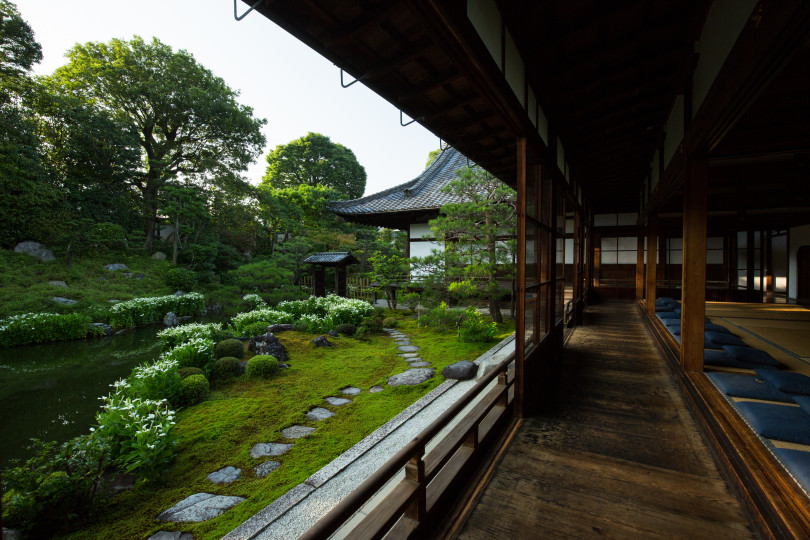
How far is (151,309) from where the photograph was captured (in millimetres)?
10969

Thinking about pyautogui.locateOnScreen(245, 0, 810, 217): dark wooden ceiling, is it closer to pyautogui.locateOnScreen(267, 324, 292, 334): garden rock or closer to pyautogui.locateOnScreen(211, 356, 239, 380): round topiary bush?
pyautogui.locateOnScreen(211, 356, 239, 380): round topiary bush

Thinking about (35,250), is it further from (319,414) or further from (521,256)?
(521,256)

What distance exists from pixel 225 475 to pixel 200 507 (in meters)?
0.36

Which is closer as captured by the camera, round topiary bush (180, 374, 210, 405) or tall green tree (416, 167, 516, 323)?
round topiary bush (180, 374, 210, 405)

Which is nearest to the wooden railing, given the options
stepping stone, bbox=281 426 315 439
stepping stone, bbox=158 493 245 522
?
stepping stone, bbox=158 493 245 522

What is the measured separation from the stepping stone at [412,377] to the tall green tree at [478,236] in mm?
2480

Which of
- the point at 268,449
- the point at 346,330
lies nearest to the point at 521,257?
the point at 268,449

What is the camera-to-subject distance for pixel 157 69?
53.1 ft

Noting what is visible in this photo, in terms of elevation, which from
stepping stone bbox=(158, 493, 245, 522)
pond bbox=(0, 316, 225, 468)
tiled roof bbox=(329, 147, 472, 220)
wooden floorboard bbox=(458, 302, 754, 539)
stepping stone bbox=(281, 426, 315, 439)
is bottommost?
pond bbox=(0, 316, 225, 468)

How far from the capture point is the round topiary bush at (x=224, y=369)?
5340mm

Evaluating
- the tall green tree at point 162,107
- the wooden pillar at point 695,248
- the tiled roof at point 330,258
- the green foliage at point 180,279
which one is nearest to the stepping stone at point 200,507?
the wooden pillar at point 695,248

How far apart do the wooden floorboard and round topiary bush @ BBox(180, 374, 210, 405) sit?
401cm

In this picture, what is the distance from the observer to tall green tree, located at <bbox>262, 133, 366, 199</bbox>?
1006 inches

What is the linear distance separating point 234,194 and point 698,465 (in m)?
18.5
